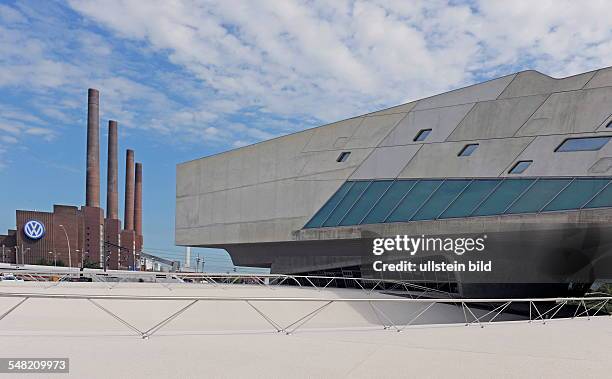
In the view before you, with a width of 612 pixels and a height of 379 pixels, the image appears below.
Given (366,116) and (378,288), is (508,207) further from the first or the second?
(366,116)

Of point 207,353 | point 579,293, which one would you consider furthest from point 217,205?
point 207,353

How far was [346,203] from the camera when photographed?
34438 millimetres

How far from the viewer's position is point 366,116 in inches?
1387

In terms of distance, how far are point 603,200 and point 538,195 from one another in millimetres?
2993

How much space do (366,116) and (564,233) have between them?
15822 millimetres

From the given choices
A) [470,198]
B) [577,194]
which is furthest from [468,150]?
Result: [577,194]

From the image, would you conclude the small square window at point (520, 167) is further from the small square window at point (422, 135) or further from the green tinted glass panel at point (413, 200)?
the small square window at point (422, 135)

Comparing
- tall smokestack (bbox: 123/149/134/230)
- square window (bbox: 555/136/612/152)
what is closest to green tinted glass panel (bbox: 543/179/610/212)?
square window (bbox: 555/136/612/152)

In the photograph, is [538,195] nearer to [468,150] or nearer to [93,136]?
[468,150]

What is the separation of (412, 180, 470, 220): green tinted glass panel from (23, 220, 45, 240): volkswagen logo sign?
7475 centimetres

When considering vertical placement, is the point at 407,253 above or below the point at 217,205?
below

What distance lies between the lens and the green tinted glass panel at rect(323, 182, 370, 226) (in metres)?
34.1

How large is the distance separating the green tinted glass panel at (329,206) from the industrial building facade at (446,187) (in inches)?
3.5

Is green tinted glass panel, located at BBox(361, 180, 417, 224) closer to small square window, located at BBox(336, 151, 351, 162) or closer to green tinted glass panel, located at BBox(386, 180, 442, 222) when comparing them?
green tinted glass panel, located at BBox(386, 180, 442, 222)
